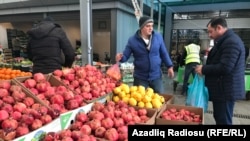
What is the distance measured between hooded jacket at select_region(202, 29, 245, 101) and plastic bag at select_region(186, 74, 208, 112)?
0.14 m

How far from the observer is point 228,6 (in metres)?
9.23

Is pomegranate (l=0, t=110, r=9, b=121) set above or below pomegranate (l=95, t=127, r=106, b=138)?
above

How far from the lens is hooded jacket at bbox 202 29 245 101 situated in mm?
2270

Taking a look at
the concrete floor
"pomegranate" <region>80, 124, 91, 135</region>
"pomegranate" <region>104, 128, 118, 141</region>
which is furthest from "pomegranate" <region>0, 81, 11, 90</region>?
the concrete floor

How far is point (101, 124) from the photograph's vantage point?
1.63m

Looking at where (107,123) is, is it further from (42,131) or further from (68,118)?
(42,131)

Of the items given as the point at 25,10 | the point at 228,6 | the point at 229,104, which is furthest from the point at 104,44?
the point at 229,104

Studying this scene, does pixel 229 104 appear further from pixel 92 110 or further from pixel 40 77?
pixel 40 77

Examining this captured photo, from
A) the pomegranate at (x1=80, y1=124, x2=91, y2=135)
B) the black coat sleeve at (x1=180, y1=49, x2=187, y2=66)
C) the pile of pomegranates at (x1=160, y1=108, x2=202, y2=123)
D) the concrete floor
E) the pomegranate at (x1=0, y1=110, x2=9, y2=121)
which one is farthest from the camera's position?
the black coat sleeve at (x1=180, y1=49, x2=187, y2=66)

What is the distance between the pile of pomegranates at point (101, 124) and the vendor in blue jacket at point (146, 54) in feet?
3.16

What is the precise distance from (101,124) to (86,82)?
2.14ft

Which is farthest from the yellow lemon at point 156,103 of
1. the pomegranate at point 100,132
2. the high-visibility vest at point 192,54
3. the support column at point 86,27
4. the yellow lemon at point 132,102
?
the high-visibility vest at point 192,54

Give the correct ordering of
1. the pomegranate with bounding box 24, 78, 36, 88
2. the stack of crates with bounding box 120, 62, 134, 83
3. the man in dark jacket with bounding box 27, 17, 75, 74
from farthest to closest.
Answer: the stack of crates with bounding box 120, 62, 134, 83 → the man in dark jacket with bounding box 27, 17, 75, 74 → the pomegranate with bounding box 24, 78, 36, 88

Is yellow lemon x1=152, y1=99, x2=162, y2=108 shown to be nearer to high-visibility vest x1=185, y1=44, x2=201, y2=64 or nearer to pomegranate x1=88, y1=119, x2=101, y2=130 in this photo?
pomegranate x1=88, y1=119, x2=101, y2=130
